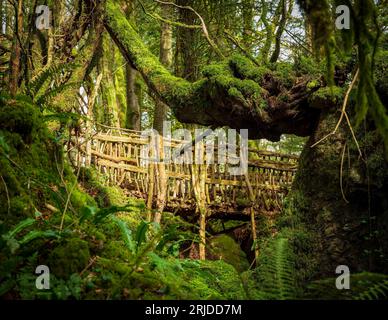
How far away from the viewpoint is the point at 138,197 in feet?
29.2

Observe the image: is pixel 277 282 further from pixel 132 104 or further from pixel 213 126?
pixel 132 104

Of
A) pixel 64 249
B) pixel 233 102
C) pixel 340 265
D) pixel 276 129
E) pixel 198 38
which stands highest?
pixel 198 38

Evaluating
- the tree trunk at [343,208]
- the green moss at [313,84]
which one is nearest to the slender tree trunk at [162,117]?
the tree trunk at [343,208]

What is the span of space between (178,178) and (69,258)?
24.2 ft

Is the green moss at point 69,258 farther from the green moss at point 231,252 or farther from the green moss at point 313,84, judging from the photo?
the green moss at point 231,252

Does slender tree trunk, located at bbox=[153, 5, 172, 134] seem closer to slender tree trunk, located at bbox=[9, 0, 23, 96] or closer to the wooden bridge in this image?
the wooden bridge

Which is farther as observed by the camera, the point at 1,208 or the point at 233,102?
the point at 233,102

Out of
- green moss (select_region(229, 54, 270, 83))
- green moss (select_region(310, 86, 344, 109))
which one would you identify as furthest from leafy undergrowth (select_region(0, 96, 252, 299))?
green moss (select_region(229, 54, 270, 83))

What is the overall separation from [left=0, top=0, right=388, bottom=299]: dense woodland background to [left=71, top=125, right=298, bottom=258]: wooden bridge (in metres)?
0.49

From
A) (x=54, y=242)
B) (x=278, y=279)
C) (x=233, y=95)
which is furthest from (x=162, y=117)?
(x=278, y=279)

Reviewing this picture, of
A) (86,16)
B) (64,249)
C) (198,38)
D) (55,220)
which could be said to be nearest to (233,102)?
(86,16)

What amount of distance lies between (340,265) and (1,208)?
4030 mm

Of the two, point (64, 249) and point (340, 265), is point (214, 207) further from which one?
point (64, 249)

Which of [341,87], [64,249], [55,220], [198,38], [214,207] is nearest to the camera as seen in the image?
[64,249]
